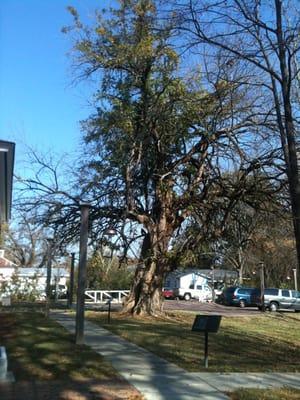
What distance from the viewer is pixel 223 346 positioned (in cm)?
1501

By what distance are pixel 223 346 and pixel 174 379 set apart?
5.56 m

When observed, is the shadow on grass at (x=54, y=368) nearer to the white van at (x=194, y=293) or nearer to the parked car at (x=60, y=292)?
the parked car at (x=60, y=292)

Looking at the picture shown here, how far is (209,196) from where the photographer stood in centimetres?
2394

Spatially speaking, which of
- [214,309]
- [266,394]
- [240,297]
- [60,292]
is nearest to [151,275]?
[266,394]

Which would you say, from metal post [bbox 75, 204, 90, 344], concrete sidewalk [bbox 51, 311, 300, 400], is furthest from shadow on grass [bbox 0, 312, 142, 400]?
metal post [bbox 75, 204, 90, 344]

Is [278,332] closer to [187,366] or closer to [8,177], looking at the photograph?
[187,366]

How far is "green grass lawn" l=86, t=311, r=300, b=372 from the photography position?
11797 mm

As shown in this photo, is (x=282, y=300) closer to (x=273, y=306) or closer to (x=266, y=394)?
(x=273, y=306)

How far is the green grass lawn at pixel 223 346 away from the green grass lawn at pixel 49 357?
5.64 feet

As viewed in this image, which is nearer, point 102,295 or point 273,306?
point 102,295

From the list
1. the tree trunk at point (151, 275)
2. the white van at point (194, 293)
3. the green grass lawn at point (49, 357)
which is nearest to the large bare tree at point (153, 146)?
the tree trunk at point (151, 275)

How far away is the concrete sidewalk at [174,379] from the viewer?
8.62 m

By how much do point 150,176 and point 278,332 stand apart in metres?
7.89

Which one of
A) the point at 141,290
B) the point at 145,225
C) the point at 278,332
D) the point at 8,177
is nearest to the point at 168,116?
the point at 145,225
